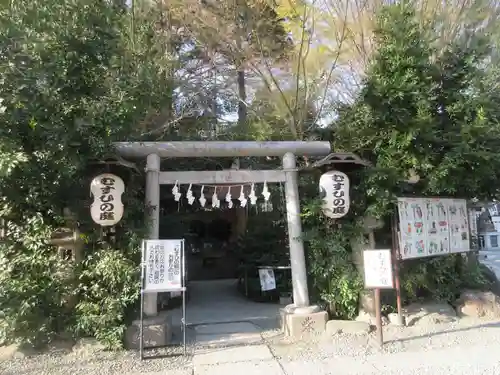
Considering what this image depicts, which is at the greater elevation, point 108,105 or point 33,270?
point 108,105

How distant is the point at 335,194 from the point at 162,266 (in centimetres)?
310

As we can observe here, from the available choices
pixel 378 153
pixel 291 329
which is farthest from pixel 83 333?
pixel 378 153

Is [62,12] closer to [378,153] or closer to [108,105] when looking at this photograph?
[108,105]

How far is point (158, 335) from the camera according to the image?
6.39m

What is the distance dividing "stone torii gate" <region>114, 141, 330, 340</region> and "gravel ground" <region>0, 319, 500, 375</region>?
0.65 meters

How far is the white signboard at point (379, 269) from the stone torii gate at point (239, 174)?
1.22 meters

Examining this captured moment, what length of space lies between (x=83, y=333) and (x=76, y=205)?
194 centimetres

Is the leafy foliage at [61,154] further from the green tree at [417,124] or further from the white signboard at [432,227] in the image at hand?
the white signboard at [432,227]

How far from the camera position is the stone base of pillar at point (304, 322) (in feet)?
22.3

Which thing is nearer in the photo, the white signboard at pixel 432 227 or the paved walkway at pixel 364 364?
the paved walkway at pixel 364 364

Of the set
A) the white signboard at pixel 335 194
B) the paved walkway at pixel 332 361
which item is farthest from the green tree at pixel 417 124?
the paved walkway at pixel 332 361

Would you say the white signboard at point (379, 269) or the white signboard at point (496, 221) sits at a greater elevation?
the white signboard at point (496, 221)

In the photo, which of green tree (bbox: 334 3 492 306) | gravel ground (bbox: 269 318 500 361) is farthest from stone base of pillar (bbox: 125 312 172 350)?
green tree (bbox: 334 3 492 306)

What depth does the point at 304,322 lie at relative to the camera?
6836mm
